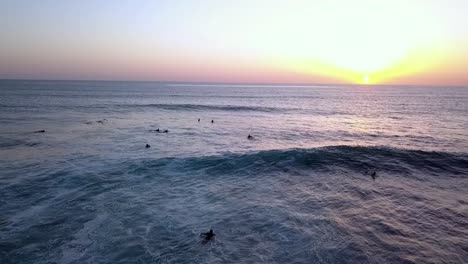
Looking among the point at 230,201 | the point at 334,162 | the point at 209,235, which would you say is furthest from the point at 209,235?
the point at 334,162

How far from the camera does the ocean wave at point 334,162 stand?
23531 mm

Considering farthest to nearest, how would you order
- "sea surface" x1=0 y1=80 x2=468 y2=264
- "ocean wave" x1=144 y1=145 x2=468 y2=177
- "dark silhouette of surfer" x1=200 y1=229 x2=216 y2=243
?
"ocean wave" x1=144 y1=145 x2=468 y2=177 → "dark silhouette of surfer" x1=200 y1=229 x2=216 y2=243 → "sea surface" x1=0 y1=80 x2=468 y2=264

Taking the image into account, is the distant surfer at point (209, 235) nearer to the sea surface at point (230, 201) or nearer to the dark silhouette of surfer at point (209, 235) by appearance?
the dark silhouette of surfer at point (209, 235)

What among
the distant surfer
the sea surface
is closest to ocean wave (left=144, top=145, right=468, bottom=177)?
the sea surface

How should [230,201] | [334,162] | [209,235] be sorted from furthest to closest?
[334,162] → [230,201] → [209,235]

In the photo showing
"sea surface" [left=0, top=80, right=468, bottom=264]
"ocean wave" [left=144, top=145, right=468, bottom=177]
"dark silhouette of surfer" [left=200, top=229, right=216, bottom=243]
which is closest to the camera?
"sea surface" [left=0, top=80, right=468, bottom=264]

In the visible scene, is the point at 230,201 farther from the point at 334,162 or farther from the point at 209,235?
the point at 334,162

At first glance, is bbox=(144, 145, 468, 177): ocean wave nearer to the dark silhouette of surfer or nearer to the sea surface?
the sea surface

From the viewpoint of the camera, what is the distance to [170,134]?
37688 millimetres

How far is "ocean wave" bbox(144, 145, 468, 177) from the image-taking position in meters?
23.5

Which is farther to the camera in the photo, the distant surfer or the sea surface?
the distant surfer

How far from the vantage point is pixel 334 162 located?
2534 cm

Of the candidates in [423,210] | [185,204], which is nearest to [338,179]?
[423,210]

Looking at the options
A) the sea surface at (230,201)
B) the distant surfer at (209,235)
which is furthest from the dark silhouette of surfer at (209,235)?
the sea surface at (230,201)
